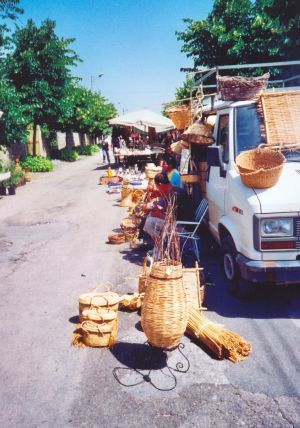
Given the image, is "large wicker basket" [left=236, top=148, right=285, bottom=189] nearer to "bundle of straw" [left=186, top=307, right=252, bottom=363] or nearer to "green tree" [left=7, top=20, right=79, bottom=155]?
"bundle of straw" [left=186, top=307, right=252, bottom=363]

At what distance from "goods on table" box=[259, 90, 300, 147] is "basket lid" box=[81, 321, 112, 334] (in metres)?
3.14

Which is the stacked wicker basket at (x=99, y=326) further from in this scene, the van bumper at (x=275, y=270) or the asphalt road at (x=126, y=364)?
the van bumper at (x=275, y=270)

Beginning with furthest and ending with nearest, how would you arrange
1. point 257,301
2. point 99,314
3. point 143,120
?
point 143,120
point 257,301
point 99,314

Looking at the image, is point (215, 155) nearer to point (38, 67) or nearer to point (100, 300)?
point (100, 300)

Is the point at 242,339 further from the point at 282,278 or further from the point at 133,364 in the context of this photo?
the point at 133,364

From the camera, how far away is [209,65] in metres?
17.5

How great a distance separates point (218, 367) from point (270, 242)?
1482mm

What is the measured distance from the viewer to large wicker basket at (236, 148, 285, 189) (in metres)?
4.17

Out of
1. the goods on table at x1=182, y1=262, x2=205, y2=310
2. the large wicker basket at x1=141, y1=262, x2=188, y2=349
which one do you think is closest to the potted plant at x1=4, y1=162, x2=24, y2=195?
the goods on table at x1=182, y1=262, x2=205, y2=310

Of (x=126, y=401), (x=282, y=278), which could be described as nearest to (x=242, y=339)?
(x=282, y=278)

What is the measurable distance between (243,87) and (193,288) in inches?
117

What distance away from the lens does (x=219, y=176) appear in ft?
17.8

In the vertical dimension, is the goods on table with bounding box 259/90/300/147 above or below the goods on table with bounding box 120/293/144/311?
above

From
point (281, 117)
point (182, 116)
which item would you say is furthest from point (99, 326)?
point (182, 116)
